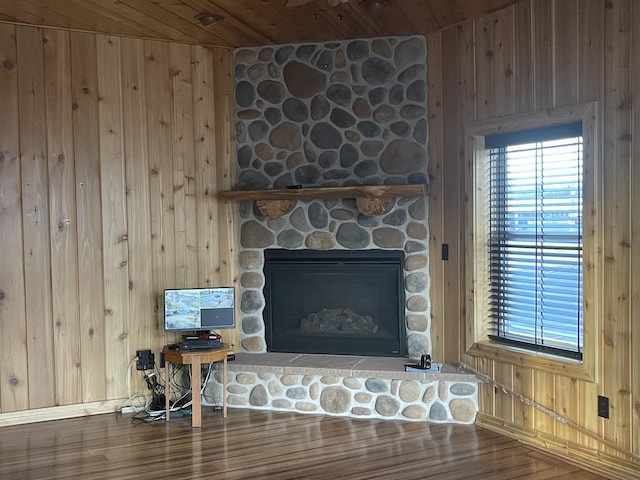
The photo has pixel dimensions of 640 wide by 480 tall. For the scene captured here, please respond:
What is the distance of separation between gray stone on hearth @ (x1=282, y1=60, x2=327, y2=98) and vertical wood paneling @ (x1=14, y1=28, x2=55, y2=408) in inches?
69.2

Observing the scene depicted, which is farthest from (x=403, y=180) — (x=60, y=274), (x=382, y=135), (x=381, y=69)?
(x=60, y=274)

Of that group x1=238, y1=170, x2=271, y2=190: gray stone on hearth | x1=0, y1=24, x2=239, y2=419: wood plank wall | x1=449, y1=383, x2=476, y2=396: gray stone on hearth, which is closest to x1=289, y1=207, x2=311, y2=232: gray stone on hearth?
x1=238, y1=170, x2=271, y2=190: gray stone on hearth

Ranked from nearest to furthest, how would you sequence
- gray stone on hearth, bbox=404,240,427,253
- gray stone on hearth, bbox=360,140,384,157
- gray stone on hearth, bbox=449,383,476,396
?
gray stone on hearth, bbox=449,383,476,396 < gray stone on hearth, bbox=404,240,427,253 < gray stone on hearth, bbox=360,140,384,157

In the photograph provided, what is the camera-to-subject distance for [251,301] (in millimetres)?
5062

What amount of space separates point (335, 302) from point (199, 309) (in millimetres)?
1047

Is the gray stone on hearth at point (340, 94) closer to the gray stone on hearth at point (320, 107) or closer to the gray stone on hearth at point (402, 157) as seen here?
the gray stone on hearth at point (320, 107)

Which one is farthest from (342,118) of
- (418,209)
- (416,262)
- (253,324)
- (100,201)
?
(100,201)

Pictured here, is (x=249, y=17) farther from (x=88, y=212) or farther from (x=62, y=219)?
(x=62, y=219)

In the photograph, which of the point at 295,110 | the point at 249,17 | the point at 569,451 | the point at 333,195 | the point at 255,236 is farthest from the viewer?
the point at 255,236

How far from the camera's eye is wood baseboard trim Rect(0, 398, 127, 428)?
4445 mm

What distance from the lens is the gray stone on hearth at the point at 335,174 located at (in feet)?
15.9

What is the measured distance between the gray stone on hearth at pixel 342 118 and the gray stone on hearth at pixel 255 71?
656 mm

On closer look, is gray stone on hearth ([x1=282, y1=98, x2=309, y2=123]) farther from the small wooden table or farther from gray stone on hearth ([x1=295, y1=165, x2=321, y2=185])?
the small wooden table

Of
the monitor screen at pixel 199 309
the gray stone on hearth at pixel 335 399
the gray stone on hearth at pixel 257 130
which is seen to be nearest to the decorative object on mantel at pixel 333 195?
the gray stone on hearth at pixel 257 130
